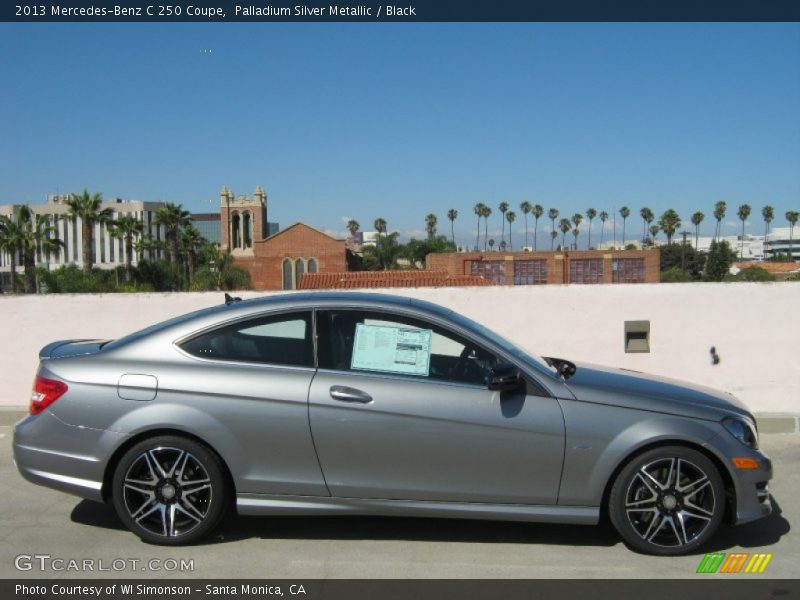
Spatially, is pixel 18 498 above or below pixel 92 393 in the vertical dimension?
below

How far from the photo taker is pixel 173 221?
81625 millimetres

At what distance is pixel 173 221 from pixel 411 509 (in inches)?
3190

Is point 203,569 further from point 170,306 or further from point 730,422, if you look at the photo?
point 170,306

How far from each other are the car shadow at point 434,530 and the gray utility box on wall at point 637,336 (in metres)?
3.10

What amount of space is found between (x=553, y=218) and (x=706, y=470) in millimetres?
152591

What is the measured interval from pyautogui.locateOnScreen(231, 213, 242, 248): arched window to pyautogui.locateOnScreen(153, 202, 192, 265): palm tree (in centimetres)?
2196

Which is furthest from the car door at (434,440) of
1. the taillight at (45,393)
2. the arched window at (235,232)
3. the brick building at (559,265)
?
the arched window at (235,232)

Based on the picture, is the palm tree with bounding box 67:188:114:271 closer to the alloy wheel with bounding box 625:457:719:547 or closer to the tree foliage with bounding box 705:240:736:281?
the tree foliage with bounding box 705:240:736:281

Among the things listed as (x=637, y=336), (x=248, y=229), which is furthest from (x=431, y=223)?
(x=637, y=336)

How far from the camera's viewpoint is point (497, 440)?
4535 millimetres

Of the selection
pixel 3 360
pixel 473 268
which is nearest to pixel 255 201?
pixel 473 268

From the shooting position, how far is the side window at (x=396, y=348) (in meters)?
4.72

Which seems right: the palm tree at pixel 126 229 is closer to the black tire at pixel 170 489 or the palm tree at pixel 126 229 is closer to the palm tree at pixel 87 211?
the palm tree at pixel 87 211

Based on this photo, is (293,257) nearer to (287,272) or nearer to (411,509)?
(287,272)
